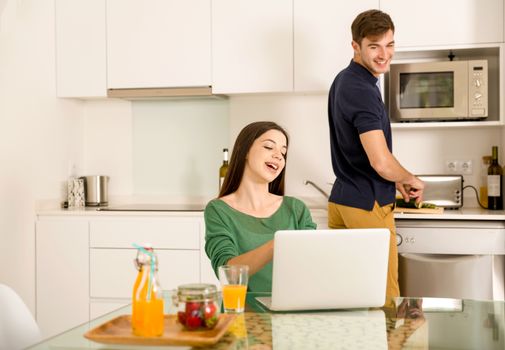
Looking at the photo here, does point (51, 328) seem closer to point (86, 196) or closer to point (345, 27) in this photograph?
point (86, 196)

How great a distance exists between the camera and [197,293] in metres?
1.45

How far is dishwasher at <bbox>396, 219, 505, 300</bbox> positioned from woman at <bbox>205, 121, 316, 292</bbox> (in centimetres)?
115

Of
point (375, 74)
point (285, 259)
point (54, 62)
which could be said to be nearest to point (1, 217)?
point (54, 62)

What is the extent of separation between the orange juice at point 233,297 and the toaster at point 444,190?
204 cm

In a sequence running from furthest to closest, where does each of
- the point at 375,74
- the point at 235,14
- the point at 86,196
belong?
the point at 86,196, the point at 235,14, the point at 375,74

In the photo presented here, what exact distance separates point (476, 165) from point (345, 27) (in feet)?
3.34

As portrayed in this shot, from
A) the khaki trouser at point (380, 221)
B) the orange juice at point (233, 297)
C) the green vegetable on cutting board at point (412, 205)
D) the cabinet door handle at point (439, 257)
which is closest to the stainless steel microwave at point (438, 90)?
the green vegetable on cutting board at point (412, 205)

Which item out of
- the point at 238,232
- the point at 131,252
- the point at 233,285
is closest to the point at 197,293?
the point at 233,285

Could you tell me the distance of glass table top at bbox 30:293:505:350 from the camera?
4.73 feet

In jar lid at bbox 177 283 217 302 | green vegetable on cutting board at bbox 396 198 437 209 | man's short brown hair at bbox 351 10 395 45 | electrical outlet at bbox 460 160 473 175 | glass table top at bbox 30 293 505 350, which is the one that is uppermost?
man's short brown hair at bbox 351 10 395 45

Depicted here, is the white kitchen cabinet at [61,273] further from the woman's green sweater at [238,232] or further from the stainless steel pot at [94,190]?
the woman's green sweater at [238,232]

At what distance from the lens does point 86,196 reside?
4199 mm

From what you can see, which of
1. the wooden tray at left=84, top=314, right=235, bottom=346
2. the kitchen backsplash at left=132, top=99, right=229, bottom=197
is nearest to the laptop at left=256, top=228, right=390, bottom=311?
the wooden tray at left=84, top=314, right=235, bottom=346

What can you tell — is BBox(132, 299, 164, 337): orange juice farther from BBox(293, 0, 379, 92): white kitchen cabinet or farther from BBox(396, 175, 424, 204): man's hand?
BBox(293, 0, 379, 92): white kitchen cabinet
